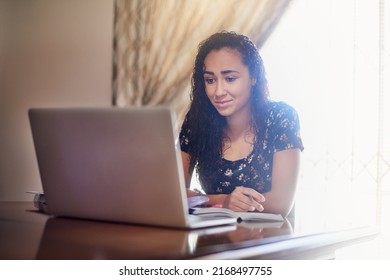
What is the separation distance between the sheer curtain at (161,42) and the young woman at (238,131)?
0.19m

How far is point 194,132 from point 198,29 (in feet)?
2.06

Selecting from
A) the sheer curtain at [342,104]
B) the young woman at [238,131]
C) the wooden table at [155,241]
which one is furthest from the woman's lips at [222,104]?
the wooden table at [155,241]

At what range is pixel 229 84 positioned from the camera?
1.92 metres

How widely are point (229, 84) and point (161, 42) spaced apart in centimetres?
64

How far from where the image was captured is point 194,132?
1881mm

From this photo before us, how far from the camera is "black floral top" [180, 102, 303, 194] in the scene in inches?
65.2

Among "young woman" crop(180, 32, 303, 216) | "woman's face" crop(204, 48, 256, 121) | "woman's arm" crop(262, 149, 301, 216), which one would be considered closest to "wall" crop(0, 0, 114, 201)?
"young woman" crop(180, 32, 303, 216)

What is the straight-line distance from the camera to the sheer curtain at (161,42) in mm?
2293

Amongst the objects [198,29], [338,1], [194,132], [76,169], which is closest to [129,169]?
[76,169]

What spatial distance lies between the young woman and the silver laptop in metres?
0.49

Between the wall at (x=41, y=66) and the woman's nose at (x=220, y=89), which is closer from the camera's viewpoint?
the woman's nose at (x=220, y=89)

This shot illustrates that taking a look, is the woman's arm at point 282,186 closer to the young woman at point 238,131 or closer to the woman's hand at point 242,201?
the young woman at point 238,131

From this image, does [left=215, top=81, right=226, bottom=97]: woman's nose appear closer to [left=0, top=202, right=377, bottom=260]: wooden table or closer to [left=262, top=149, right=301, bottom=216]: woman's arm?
[left=262, top=149, right=301, bottom=216]: woman's arm

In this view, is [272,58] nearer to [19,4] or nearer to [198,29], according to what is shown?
[198,29]
